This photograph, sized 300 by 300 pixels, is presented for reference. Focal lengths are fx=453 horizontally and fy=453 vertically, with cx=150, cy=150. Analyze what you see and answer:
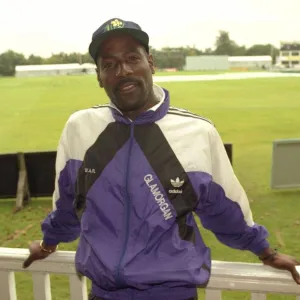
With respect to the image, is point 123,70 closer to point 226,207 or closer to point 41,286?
point 226,207

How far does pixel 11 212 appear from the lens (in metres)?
4.02

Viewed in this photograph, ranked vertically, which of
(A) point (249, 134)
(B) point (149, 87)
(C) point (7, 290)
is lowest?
(A) point (249, 134)

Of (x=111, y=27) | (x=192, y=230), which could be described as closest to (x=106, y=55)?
(x=111, y=27)

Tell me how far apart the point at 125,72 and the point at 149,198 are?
250 millimetres

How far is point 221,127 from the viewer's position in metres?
11.3

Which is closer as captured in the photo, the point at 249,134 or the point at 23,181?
the point at 23,181

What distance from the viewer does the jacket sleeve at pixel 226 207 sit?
0.91 metres

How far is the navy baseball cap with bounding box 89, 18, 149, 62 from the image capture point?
88 centimetres

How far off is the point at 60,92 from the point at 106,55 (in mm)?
17405

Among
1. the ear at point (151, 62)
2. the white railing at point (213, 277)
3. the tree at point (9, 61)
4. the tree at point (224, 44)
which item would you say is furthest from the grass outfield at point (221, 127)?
the tree at point (224, 44)

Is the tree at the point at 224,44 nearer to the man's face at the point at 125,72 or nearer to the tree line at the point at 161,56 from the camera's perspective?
the tree line at the point at 161,56

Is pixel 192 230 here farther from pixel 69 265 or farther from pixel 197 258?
pixel 69 265

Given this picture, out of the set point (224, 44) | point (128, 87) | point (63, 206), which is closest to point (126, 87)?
point (128, 87)

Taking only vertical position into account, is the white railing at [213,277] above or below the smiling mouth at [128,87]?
below
